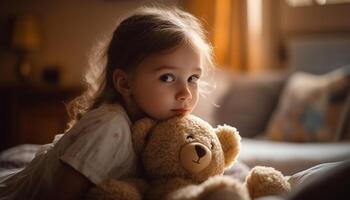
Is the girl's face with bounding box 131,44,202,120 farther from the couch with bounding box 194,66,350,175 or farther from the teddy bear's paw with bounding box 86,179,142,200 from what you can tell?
the couch with bounding box 194,66,350,175

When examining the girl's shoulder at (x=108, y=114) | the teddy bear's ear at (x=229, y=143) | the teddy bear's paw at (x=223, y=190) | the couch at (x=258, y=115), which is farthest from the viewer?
the couch at (x=258, y=115)

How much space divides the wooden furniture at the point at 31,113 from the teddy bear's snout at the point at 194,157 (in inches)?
106

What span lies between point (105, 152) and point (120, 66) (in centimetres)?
23

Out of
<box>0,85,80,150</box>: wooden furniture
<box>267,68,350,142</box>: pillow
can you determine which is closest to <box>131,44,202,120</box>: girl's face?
<box>267,68,350,142</box>: pillow

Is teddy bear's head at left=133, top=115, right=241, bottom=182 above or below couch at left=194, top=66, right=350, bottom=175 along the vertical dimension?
above

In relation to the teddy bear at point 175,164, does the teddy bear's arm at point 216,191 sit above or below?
above

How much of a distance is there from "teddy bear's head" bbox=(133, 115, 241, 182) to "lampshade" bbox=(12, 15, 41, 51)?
2.90 m

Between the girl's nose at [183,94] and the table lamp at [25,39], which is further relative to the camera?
the table lamp at [25,39]

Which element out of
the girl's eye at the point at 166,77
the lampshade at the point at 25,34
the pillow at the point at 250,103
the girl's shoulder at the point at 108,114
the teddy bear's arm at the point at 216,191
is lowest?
the pillow at the point at 250,103

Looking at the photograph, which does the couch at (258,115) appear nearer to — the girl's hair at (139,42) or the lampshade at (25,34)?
the girl's hair at (139,42)

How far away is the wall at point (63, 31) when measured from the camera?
3854 mm

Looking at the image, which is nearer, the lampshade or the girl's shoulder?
the girl's shoulder

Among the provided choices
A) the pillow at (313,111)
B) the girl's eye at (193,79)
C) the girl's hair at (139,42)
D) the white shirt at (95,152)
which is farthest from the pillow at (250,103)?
the white shirt at (95,152)

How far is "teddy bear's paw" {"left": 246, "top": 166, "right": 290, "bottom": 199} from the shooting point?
2.91 feet
